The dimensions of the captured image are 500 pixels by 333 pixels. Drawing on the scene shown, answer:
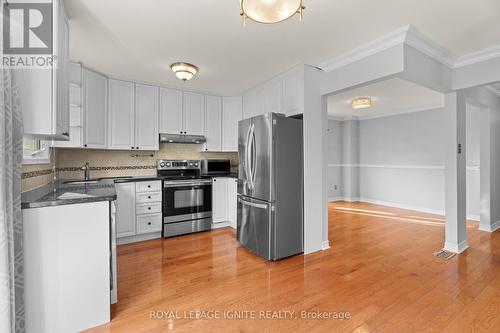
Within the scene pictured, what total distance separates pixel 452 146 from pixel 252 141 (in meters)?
2.58

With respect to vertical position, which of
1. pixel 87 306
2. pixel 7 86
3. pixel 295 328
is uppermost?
pixel 7 86

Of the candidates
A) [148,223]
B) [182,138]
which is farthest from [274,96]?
[148,223]

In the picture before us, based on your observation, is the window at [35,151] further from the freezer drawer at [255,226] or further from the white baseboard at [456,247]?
the white baseboard at [456,247]

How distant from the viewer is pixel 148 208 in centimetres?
371

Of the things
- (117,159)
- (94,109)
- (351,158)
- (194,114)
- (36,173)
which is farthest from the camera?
(351,158)

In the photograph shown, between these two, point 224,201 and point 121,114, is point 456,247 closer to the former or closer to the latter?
point 224,201

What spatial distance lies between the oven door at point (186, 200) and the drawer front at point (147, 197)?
102 millimetres

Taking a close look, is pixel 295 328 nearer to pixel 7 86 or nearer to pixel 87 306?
pixel 87 306

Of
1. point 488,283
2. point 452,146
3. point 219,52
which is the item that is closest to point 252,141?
point 219,52

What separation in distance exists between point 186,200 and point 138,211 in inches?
28.3

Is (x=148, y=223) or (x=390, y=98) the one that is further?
(x=390, y=98)

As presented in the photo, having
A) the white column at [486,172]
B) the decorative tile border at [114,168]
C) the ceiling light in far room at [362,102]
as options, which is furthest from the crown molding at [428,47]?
the decorative tile border at [114,168]

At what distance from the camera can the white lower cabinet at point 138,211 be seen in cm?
351

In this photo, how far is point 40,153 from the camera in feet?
8.45
